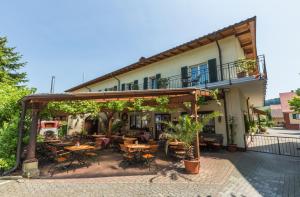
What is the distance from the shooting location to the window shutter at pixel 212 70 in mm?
11079

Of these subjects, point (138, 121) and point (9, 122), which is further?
point (138, 121)

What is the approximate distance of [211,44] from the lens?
459 inches

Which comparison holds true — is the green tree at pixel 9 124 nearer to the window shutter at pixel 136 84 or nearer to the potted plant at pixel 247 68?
the window shutter at pixel 136 84

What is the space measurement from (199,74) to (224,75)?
6.09 ft

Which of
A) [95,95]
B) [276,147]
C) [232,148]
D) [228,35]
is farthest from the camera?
[276,147]

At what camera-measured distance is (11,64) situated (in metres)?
16.3

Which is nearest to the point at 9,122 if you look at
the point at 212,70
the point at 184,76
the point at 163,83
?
the point at 163,83

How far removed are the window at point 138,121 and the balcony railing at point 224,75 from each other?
4111mm

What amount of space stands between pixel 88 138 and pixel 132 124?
14.8 feet

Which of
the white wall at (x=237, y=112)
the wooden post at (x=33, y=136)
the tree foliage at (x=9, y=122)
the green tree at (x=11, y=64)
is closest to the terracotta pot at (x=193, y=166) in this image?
the white wall at (x=237, y=112)

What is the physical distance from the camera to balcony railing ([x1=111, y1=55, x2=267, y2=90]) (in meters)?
9.42

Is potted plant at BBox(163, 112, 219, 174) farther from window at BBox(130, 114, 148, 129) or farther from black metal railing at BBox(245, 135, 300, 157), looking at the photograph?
window at BBox(130, 114, 148, 129)

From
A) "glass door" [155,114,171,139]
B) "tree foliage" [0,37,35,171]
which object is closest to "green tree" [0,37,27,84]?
"tree foliage" [0,37,35,171]

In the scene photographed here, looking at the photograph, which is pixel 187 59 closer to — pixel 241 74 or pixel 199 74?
pixel 199 74
